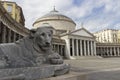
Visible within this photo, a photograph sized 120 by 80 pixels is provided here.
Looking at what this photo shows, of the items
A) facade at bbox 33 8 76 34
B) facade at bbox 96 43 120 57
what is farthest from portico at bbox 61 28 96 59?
facade at bbox 33 8 76 34

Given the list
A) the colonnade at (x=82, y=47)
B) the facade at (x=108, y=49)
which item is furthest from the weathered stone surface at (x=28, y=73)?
the facade at (x=108, y=49)

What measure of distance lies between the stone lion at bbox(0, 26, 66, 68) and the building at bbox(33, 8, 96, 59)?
162 feet

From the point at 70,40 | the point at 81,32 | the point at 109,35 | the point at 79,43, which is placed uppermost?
the point at 109,35

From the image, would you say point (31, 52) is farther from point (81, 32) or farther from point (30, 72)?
point (81, 32)

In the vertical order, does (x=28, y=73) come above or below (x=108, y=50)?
above

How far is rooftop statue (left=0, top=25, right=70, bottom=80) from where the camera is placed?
252 centimetres

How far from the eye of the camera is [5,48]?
2838 mm

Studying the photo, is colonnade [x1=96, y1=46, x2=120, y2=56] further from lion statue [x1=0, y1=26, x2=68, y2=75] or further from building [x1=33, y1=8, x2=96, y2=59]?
lion statue [x1=0, y1=26, x2=68, y2=75]

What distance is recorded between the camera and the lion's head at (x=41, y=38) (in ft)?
10.1

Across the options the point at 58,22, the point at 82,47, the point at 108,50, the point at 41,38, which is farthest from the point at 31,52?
the point at 108,50

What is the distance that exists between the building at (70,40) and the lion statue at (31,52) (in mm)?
49444

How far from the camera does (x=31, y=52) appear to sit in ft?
9.71

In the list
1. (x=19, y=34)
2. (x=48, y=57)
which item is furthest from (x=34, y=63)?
(x=19, y=34)

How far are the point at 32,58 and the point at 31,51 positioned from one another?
14 cm
